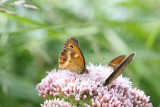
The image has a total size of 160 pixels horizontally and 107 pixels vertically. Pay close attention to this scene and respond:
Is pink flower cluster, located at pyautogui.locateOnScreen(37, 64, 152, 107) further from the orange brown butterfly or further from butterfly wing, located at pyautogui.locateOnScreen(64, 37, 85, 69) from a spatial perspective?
butterfly wing, located at pyautogui.locateOnScreen(64, 37, 85, 69)

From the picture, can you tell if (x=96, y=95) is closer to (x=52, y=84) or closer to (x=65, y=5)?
(x=52, y=84)

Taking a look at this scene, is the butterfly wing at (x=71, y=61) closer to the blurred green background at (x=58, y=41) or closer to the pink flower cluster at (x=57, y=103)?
the pink flower cluster at (x=57, y=103)

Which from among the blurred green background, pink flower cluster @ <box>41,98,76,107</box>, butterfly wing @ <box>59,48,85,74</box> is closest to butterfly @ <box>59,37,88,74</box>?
butterfly wing @ <box>59,48,85,74</box>

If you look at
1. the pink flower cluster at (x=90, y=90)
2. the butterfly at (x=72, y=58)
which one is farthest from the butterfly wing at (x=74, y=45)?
the pink flower cluster at (x=90, y=90)

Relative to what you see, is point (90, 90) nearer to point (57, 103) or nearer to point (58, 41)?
point (57, 103)

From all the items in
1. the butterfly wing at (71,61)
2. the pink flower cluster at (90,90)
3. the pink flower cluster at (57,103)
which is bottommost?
the pink flower cluster at (57,103)

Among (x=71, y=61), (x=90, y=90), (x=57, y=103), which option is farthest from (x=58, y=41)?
(x=57, y=103)
